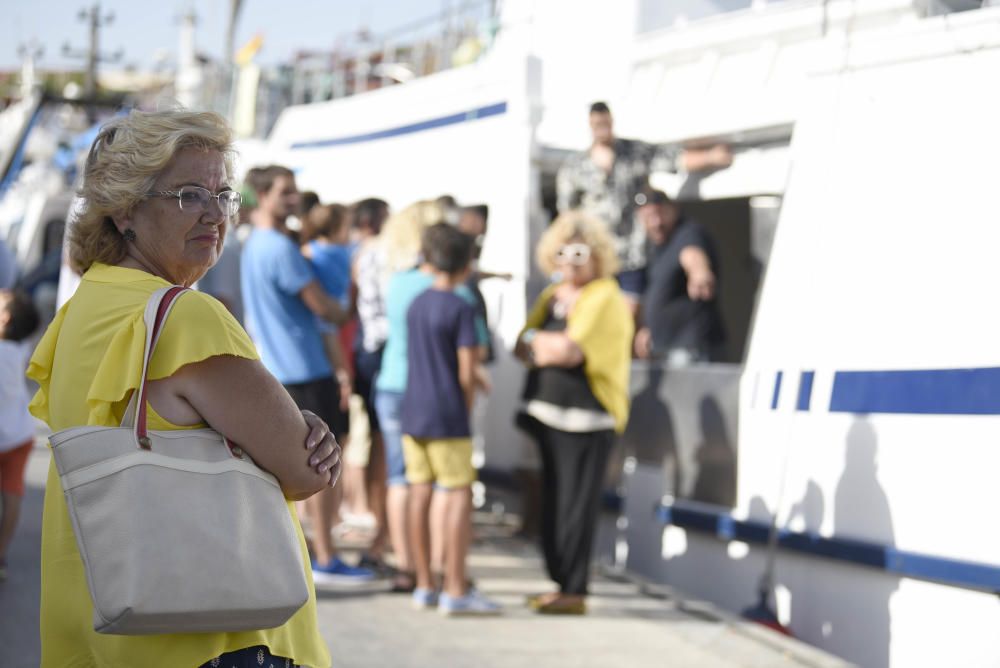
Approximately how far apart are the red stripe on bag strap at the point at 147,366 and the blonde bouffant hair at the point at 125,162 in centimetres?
26

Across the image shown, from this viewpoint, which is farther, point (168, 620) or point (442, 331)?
point (442, 331)

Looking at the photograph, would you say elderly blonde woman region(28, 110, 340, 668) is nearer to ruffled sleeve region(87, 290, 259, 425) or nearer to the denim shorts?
ruffled sleeve region(87, 290, 259, 425)

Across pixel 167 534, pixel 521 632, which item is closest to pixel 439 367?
pixel 521 632

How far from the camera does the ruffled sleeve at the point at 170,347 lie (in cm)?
195

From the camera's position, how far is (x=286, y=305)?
5.75m

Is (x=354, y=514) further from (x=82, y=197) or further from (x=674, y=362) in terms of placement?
(x=82, y=197)

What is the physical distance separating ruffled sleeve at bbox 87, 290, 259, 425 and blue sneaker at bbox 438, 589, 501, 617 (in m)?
3.57

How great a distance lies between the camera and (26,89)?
2872 cm

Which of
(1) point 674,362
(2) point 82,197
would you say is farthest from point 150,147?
(1) point 674,362

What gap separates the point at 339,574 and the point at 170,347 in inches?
165

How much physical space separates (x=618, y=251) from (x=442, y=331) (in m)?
1.79

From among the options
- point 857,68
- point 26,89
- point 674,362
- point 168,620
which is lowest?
point 168,620

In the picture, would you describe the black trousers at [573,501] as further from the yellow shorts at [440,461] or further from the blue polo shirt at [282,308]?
the blue polo shirt at [282,308]

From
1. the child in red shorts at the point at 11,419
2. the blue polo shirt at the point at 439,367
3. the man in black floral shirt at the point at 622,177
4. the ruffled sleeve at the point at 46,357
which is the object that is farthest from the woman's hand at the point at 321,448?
the man in black floral shirt at the point at 622,177
